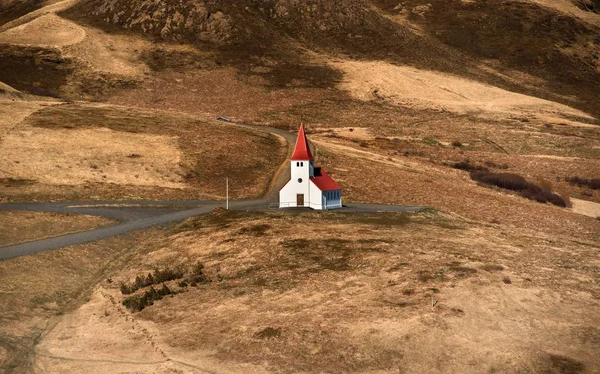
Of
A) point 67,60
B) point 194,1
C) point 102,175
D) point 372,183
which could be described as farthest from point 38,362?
point 194,1

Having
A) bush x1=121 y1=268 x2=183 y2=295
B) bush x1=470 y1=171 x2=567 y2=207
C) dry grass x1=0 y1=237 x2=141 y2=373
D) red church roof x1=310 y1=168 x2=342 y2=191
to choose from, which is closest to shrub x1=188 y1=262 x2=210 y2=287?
bush x1=121 y1=268 x2=183 y2=295

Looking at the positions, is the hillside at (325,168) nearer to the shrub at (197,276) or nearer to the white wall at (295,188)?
the shrub at (197,276)

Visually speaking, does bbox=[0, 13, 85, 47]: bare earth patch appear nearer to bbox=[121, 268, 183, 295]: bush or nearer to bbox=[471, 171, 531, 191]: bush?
bbox=[471, 171, 531, 191]: bush

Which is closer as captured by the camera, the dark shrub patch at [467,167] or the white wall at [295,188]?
the white wall at [295,188]

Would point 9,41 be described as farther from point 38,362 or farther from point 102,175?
point 38,362

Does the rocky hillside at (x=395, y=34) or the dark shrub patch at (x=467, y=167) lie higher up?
the rocky hillside at (x=395, y=34)

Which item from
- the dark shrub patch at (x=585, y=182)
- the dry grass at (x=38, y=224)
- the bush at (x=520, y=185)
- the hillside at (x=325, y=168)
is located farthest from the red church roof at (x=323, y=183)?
the dark shrub patch at (x=585, y=182)
